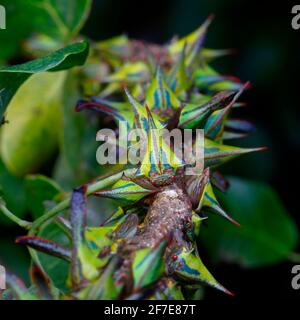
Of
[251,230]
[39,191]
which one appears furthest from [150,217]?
[251,230]

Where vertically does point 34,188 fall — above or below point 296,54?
Answer: below

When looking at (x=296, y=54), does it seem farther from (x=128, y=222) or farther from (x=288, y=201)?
(x=128, y=222)

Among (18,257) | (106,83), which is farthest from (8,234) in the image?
(106,83)

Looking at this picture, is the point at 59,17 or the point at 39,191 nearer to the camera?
the point at 39,191

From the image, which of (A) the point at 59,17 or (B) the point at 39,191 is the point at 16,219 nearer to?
(B) the point at 39,191

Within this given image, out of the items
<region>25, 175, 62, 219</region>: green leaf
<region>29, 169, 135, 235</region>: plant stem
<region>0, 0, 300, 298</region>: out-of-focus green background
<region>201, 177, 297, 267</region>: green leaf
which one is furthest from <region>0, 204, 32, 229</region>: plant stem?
<region>0, 0, 300, 298</region>: out-of-focus green background

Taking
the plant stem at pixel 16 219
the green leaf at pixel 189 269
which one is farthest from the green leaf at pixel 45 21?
the green leaf at pixel 189 269
